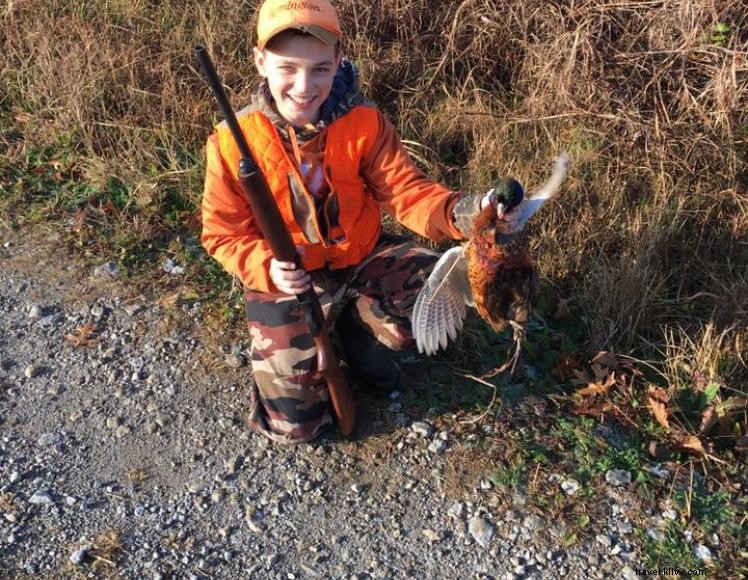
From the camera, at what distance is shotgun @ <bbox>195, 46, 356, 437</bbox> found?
254 centimetres

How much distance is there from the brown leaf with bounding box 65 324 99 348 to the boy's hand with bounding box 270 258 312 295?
1.10 metres

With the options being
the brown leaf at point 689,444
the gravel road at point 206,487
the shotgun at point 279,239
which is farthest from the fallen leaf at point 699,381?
the shotgun at point 279,239

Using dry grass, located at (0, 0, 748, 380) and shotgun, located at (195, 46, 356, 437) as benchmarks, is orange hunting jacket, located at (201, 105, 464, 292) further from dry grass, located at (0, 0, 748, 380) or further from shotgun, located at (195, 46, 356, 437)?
dry grass, located at (0, 0, 748, 380)

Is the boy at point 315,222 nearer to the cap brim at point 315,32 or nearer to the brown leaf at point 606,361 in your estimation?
the cap brim at point 315,32

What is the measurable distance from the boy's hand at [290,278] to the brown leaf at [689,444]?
5.10 ft

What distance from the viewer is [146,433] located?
10.4 ft

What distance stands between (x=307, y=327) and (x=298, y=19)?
1.17 meters

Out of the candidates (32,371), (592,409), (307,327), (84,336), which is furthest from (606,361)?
(32,371)

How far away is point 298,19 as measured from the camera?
2689mm

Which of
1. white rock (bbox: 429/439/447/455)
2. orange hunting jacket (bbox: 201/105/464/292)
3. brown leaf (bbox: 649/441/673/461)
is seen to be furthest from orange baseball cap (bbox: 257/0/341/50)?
brown leaf (bbox: 649/441/673/461)

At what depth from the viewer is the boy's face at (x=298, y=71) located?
2.81 meters

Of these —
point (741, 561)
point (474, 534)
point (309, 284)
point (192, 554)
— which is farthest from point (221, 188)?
point (741, 561)

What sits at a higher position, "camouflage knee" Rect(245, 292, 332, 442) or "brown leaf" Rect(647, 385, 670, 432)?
"camouflage knee" Rect(245, 292, 332, 442)

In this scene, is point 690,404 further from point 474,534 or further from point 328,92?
point 328,92
